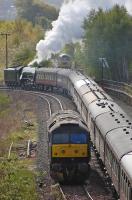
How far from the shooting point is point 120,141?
19.9m

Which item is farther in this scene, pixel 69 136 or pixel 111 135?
pixel 69 136

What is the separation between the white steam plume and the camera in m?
71.8

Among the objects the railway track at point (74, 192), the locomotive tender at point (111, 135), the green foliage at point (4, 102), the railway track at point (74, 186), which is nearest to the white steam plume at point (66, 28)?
the green foliage at point (4, 102)

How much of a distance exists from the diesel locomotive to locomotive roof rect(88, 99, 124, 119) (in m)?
3.40

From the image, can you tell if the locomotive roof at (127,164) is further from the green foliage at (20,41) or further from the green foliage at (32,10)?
the green foliage at (32,10)

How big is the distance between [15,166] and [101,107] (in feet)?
16.6

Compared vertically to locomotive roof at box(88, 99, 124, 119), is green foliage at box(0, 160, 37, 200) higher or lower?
lower

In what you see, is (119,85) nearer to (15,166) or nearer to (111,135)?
(15,166)

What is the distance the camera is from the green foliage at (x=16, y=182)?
2066cm

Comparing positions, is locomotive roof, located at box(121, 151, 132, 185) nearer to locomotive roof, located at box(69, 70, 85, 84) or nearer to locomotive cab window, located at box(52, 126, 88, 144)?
locomotive cab window, located at box(52, 126, 88, 144)

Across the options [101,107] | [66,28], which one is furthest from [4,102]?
[101,107]

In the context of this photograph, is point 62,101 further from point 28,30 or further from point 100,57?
point 28,30

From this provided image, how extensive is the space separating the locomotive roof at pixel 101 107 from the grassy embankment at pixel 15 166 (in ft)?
12.5

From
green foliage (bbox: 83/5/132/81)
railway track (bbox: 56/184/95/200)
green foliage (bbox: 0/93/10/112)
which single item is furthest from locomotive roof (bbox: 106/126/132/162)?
green foliage (bbox: 83/5/132/81)
